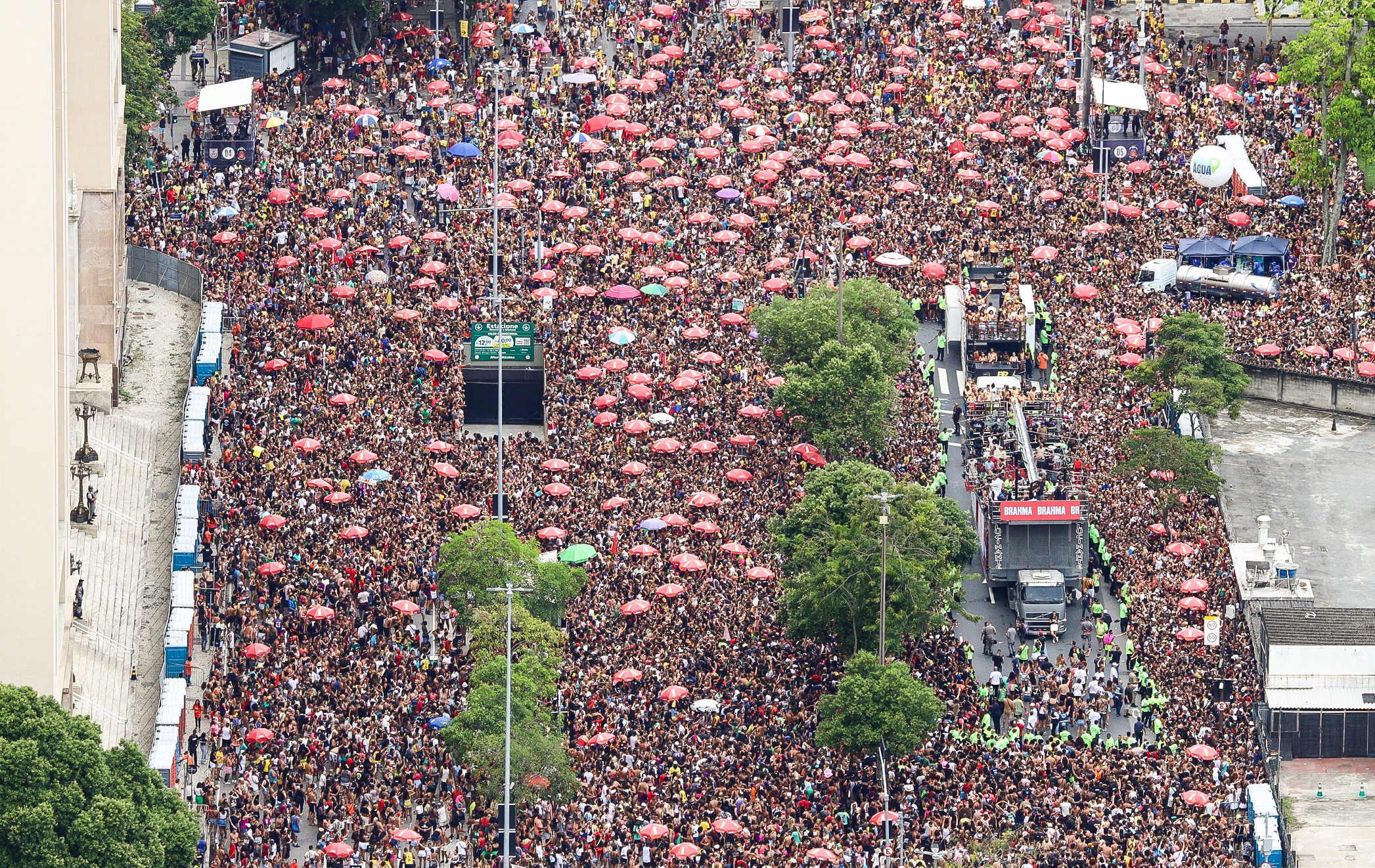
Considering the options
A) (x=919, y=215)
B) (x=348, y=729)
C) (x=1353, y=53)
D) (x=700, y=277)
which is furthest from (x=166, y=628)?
(x=1353, y=53)

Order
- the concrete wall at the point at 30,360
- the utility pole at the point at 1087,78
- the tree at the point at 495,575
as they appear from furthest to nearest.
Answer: the utility pole at the point at 1087,78 < the tree at the point at 495,575 < the concrete wall at the point at 30,360

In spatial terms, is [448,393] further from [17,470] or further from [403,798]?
[17,470]

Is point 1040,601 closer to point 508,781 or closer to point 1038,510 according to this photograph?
point 1038,510

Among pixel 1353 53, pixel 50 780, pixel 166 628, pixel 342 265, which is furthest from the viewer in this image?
pixel 1353 53

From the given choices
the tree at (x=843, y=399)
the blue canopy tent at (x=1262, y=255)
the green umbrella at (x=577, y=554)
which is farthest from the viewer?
the blue canopy tent at (x=1262, y=255)

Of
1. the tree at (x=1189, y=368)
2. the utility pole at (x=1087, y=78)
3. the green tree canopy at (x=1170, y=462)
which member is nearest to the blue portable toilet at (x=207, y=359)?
the green tree canopy at (x=1170, y=462)

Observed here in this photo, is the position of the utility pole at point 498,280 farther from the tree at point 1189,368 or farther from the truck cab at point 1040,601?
the tree at point 1189,368

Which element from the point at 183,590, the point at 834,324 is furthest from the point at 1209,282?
the point at 183,590
